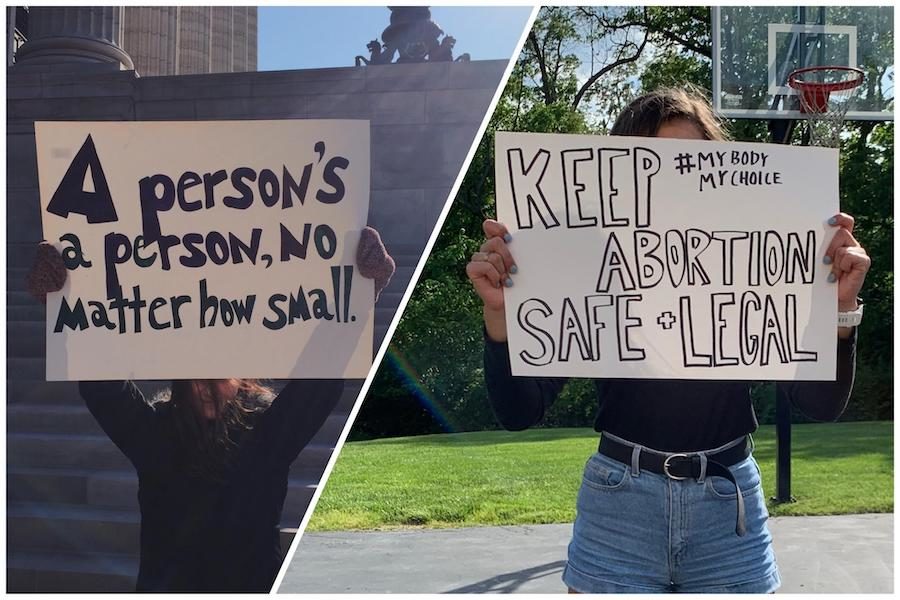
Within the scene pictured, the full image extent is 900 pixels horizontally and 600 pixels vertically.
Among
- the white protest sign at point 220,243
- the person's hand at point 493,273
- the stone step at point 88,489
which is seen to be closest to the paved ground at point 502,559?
the stone step at point 88,489

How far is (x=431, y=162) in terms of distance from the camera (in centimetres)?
784

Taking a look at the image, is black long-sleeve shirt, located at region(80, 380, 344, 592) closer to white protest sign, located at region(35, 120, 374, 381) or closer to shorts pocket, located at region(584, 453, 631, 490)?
white protest sign, located at region(35, 120, 374, 381)

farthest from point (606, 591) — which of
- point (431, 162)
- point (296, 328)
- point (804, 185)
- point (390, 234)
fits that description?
point (431, 162)

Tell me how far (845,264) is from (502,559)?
364 centimetres

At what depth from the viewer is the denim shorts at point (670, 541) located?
5.66 ft

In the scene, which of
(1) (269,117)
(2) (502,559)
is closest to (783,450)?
(2) (502,559)

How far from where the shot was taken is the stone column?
7508 millimetres

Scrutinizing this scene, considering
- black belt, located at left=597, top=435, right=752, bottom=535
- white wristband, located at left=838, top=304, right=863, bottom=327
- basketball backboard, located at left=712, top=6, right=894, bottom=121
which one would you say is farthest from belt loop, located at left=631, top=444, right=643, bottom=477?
basketball backboard, located at left=712, top=6, right=894, bottom=121

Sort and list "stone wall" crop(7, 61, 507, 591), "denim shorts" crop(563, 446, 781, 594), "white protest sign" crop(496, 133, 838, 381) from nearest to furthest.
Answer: "denim shorts" crop(563, 446, 781, 594) < "white protest sign" crop(496, 133, 838, 381) < "stone wall" crop(7, 61, 507, 591)

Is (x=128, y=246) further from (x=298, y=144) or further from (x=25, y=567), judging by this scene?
(x=25, y=567)

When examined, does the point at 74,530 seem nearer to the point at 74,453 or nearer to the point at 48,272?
the point at 74,453

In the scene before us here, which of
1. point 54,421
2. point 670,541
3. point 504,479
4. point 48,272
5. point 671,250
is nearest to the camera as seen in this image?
point 670,541

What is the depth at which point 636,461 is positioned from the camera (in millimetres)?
1740

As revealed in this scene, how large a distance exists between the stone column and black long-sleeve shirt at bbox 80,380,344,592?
5.80 m
